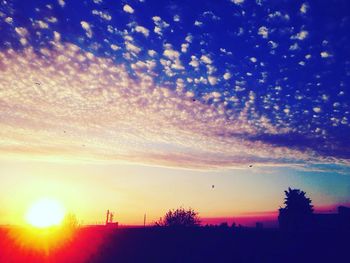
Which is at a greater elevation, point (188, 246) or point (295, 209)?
point (295, 209)

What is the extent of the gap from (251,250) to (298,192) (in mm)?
39854

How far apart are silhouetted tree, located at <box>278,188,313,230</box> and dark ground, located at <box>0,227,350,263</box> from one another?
35221 mm

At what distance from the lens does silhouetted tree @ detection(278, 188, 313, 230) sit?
51.8 metres

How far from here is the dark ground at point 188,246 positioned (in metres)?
17.3

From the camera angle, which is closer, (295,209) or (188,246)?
(188,246)

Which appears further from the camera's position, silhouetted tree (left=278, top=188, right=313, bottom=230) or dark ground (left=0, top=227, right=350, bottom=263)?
silhouetted tree (left=278, top=188, right=313, bottom=230)

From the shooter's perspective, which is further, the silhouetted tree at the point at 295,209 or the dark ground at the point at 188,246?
the silhouetted tree at the point at 295,209

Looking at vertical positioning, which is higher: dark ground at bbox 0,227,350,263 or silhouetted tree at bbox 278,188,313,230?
silhouetted tree at bbox 278,188,313,230

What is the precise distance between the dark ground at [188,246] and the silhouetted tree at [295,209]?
116 feet

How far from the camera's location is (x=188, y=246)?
1817 centimetres

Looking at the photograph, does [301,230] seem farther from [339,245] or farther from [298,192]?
[298,192]

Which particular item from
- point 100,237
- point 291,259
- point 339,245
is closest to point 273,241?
point 291,259

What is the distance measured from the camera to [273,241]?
19.0 m

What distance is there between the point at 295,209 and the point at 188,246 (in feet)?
135
